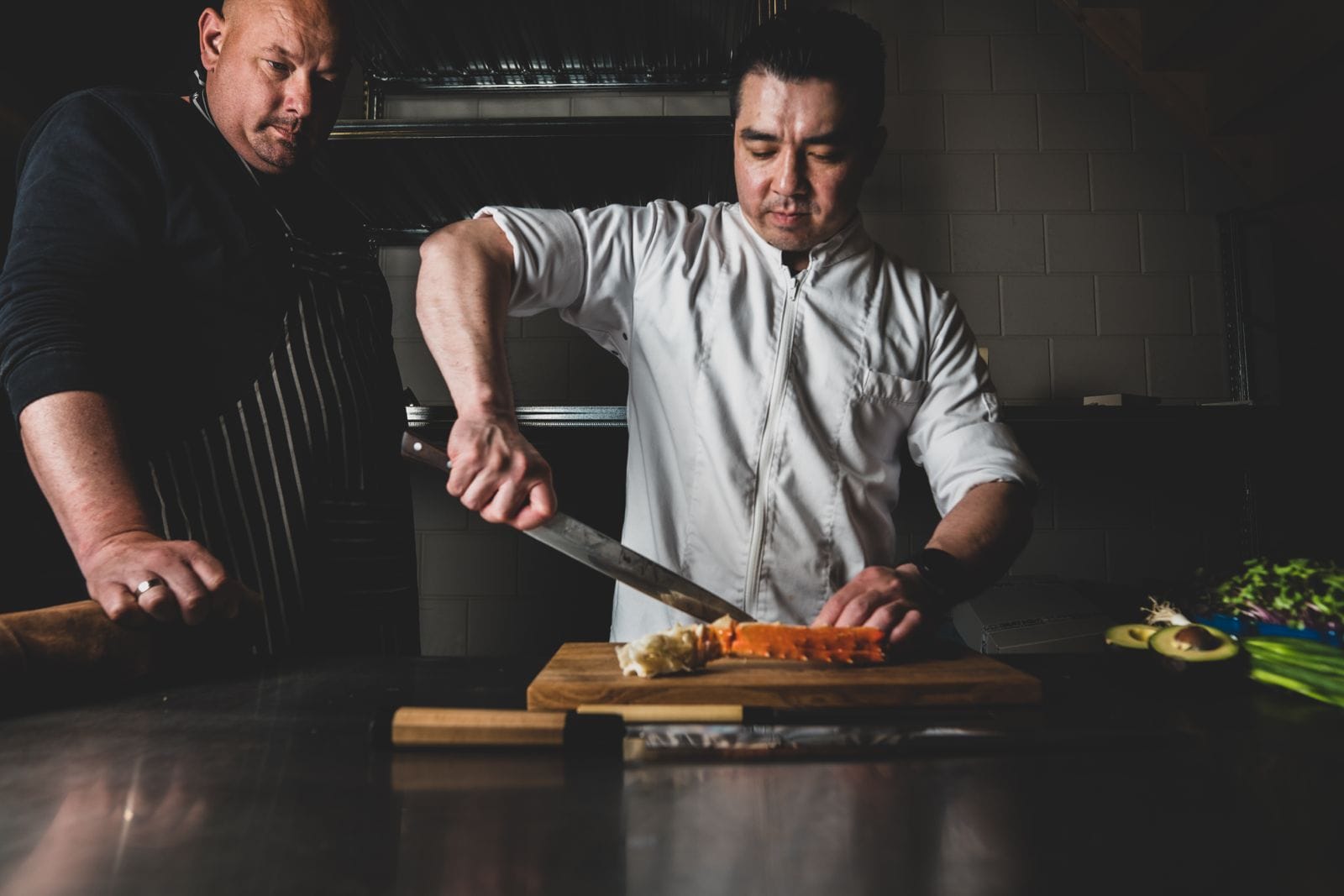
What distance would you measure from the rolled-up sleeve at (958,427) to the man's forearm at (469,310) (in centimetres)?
76

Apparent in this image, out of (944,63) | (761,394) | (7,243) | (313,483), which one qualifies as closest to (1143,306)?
(944,63)

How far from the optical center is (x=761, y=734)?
0.82m

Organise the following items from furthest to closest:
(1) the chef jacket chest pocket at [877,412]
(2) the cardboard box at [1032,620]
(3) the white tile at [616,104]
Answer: (3) the white tile at [616,104], (2) the cardboard box at [1032,620], (1) the chef jacket chest pocket at [877,412]

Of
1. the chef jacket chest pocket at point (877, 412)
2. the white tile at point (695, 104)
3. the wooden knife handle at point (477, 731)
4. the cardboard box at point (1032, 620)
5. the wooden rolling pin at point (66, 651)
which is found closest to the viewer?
the wooden knife handle at point (477, 731)

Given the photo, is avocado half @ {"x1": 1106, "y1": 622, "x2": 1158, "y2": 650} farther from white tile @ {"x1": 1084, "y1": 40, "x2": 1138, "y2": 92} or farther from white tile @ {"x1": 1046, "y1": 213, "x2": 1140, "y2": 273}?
white tile @ {"x1": 1084, "y1": 40, "x2": 1138, "y2": 92}

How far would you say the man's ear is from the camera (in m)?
1.55

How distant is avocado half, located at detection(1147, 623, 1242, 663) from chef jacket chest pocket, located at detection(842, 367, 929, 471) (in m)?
0.60

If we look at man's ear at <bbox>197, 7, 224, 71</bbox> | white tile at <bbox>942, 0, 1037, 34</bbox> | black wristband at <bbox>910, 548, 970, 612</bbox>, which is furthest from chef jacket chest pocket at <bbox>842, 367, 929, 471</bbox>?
white tile at <bbox>942, 0, 1037, 34</bbox>

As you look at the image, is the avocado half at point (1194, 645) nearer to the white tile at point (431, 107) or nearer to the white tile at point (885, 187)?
the white tile at point (885, 187)

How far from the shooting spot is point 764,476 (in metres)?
1.53

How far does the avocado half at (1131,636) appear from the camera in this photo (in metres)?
1.14

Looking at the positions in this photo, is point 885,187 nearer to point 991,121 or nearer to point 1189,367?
point 991,121

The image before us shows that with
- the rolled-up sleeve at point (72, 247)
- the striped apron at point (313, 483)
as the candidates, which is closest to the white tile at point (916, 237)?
the striped apron at point (313, 483)

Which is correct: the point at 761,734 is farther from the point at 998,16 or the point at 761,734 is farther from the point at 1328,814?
the point at 998,16
